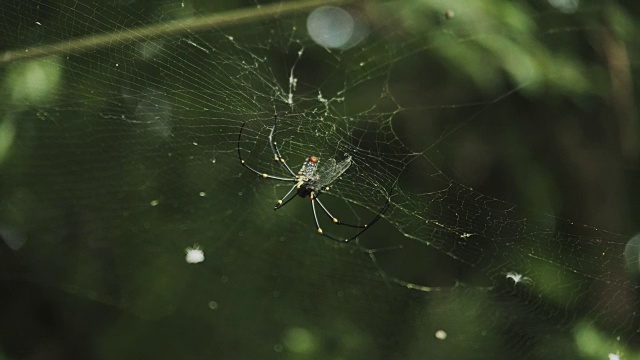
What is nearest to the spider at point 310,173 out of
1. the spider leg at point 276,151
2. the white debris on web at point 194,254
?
the spider leg at point 276,151

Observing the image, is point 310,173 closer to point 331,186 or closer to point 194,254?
point 331,186

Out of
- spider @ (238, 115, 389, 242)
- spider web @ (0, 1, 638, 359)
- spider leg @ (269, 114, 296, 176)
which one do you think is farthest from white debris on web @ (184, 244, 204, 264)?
spider leg @ (269, 114, 296, 176)

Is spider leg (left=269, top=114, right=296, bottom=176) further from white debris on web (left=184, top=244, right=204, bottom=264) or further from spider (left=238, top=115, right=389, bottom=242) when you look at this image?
white debris on web (left=184, top=244, right=204, bottom=264)

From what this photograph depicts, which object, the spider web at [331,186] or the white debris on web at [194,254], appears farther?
the white debris on web at [194,254]

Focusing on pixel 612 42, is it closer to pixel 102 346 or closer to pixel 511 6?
pixel 511 6

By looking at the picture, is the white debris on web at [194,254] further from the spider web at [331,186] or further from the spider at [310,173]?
the spider at [310,173]

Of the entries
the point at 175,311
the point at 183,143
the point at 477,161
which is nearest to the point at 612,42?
the point at 477,161

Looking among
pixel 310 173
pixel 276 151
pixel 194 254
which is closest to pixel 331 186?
pixel 310 173
